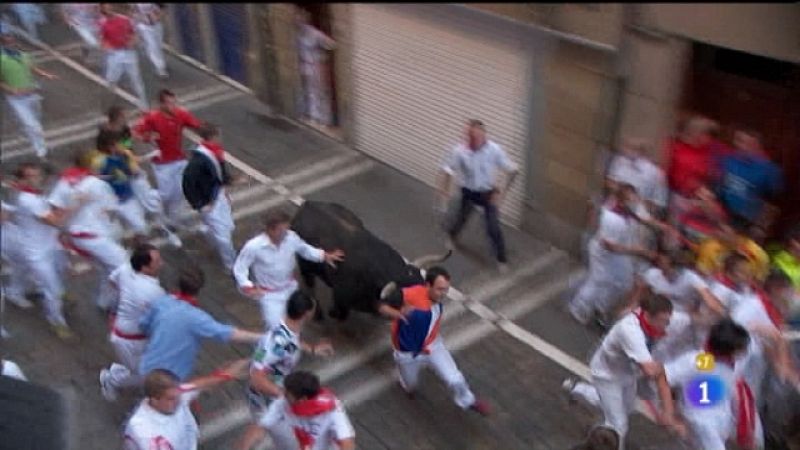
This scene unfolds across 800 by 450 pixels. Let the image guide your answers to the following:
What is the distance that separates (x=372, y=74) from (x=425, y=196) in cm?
178

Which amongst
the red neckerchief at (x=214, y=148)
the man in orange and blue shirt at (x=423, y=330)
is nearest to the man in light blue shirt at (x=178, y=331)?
the man in orange and blue shirt at (x=423, y=330)

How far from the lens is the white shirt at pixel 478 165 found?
8.59 meters

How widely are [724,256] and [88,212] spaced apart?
17.4ft

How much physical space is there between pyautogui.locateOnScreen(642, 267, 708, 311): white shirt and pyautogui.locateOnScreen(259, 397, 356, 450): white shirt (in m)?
2.77

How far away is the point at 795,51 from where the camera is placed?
22.7 feet

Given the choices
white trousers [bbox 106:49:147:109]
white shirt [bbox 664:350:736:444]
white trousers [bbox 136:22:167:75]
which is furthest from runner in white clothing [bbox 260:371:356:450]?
white trousers [bbox 136:22:167:75]

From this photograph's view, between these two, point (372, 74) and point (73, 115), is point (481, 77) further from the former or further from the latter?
Answer: point (73, 115)

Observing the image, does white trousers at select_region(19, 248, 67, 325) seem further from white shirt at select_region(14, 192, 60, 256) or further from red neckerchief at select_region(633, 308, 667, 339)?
red neckerchief at select_region(633, 308, 667, 339)

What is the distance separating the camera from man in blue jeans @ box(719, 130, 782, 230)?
7.46 metres

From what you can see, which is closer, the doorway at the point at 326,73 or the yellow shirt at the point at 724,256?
the yellow shirt at the point at 724,256

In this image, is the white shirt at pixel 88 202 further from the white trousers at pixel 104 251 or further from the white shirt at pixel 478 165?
the white shirt at pixel 478 165

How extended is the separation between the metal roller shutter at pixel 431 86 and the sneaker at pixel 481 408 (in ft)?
10.6

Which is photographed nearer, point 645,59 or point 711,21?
point 711,21

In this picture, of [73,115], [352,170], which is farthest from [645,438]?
[73,115]
